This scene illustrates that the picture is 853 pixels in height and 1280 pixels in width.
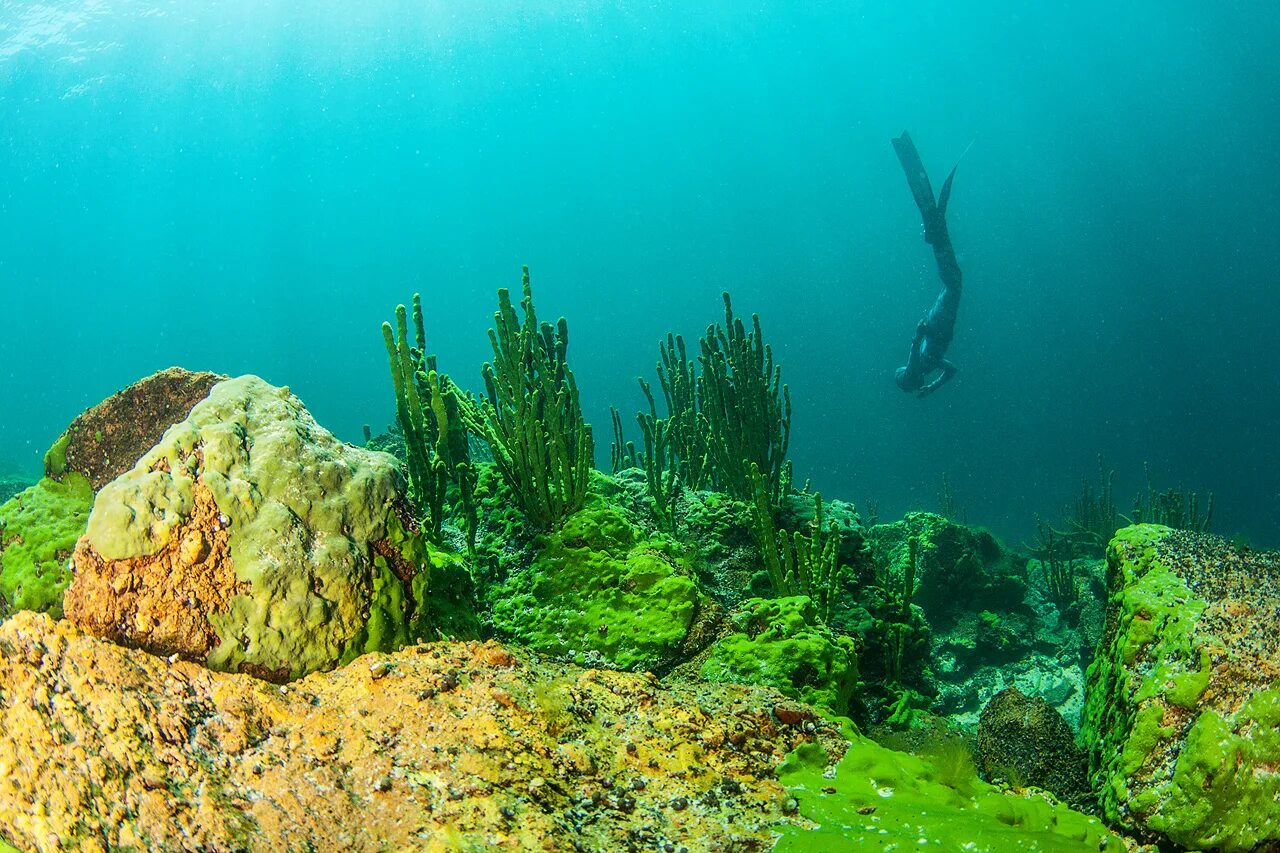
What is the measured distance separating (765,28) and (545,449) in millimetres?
105723

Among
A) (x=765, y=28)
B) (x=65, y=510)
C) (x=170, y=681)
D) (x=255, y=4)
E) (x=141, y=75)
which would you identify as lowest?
(x=170, y=681)

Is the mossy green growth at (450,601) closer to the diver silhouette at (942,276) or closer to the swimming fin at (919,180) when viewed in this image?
the diver silhouette at (942,276)

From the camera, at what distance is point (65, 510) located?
2.99 metres

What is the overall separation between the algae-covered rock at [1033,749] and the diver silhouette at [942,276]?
13.4m

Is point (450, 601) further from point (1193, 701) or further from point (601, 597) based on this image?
point (1193, 701)

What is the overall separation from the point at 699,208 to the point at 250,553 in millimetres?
120645

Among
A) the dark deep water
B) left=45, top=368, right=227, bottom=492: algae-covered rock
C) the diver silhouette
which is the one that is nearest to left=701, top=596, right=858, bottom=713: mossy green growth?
left=45, top=368, right=227, bottom=492: algae-covered rock

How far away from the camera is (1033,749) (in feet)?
11.7

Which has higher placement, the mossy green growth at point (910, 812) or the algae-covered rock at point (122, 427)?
the algae-covered rock at point (122, 427)

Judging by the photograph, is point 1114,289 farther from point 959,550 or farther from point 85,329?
point 85,329

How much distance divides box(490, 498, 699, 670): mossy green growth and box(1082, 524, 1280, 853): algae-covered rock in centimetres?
198

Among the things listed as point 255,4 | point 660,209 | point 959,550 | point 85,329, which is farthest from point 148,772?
point 85,329

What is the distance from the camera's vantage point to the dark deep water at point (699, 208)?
56500 millimetres

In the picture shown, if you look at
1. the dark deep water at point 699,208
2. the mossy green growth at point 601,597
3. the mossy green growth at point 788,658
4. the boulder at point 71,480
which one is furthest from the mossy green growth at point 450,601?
the dark deep water at point 699,208
